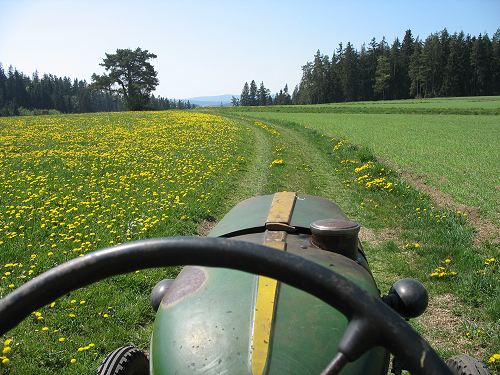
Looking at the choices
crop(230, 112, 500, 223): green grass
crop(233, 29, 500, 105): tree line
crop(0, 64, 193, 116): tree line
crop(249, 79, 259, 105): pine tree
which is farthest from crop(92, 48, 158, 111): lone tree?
crop(249, 79, 259, 105): pine tree

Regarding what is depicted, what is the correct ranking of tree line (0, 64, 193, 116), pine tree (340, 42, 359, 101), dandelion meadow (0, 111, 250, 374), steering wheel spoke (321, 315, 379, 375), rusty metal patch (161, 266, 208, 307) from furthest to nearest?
tree line (0, 64, 193, 116), pine tree (340, 42, 359, 101), dandelion meadow (0, 111, 250, 374), rusty metal patch (161, 266, 208, 307), steering wheel spoke (321, 315, 379, 375)

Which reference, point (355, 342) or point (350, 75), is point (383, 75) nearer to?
point (350, 75)

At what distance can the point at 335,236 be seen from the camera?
269 centimetres

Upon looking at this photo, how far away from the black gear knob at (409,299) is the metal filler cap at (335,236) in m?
0.37

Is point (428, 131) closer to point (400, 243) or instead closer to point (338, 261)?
point (400, 243)

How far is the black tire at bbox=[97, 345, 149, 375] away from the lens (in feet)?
9.16

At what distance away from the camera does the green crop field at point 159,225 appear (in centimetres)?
423

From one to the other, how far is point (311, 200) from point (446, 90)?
292 ft

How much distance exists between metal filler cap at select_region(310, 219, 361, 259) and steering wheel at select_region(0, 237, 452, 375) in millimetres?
1935

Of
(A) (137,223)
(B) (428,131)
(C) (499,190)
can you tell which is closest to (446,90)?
(B) (428,131)

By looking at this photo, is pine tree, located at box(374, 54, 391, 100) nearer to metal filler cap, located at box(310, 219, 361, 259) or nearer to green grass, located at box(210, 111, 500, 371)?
green grass, located at box(210, 111, 500, 371)

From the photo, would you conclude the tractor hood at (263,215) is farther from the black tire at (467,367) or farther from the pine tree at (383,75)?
the pine tree at (383,75)

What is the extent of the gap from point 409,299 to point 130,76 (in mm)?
73606

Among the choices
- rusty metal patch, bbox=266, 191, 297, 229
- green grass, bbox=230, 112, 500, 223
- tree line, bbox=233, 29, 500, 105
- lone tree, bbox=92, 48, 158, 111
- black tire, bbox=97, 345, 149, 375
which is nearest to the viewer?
black tire, bbox=97, 345, 149, 375
